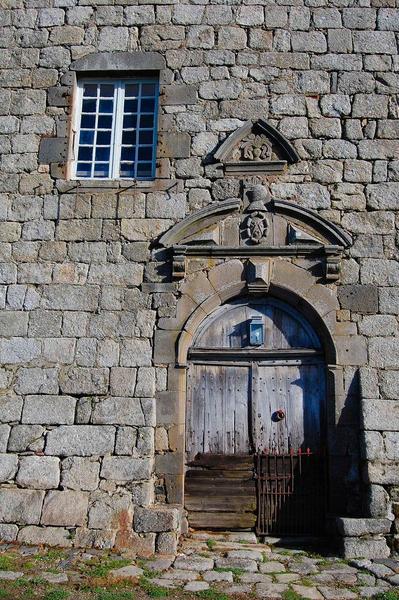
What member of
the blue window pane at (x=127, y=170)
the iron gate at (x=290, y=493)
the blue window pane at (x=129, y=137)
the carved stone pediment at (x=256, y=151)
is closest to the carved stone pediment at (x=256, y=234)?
the carved stone pediment at (x=256, y=151)

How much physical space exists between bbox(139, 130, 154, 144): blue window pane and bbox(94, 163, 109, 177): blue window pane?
480 millimetres

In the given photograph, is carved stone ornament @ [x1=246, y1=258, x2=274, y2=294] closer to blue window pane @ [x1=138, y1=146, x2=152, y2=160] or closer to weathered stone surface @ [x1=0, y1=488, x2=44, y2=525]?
blue window pane @ [x1=138, y1=146, x2=152, y2=160]

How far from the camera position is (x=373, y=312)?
245 inches

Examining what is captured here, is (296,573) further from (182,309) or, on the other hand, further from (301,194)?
(301,194)

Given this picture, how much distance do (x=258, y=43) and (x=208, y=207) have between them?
2.04 metres

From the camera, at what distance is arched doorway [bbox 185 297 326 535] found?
605cm

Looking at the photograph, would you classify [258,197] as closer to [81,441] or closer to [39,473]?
[81,441]

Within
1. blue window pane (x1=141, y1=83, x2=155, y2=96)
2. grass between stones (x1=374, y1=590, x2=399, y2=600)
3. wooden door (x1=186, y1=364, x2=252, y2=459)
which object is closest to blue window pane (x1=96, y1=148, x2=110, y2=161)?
blue window pane (x1=141, y1=83, x2=155, y2=96)

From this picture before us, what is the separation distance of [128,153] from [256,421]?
3.25 meters

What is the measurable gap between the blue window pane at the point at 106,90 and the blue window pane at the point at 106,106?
0.08m

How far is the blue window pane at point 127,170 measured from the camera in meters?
6.94

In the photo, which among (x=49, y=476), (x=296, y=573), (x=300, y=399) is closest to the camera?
(x=296, y=573)

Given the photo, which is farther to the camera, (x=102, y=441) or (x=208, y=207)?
(x=208, y=207)

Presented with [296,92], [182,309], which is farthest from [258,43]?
[182,309]
